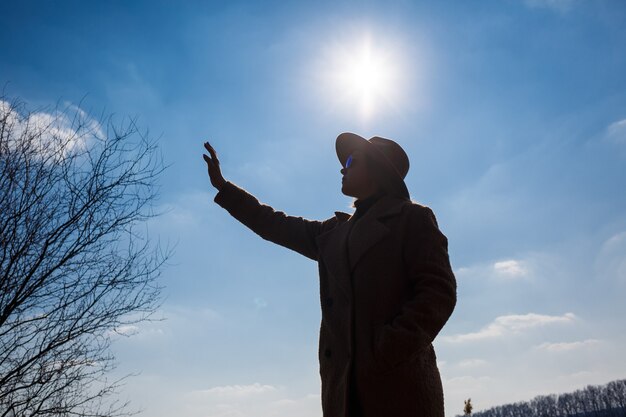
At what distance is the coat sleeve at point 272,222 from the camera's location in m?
2.91

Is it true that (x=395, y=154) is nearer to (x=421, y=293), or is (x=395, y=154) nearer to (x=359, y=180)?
(x=359, y=180)

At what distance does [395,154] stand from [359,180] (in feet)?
0.94

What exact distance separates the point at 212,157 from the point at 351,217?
110cm

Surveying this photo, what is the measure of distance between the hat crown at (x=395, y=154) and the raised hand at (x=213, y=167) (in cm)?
109

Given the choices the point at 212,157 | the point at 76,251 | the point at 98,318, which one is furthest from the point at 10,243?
the point at 212,157

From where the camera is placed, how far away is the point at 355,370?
206cm

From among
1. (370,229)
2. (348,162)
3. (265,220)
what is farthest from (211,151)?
(370,229)

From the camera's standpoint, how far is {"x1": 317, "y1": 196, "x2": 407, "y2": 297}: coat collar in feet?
7.62

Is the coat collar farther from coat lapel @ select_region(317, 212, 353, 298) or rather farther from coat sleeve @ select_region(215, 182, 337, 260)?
coat sleeve @ select_region(215, 182, 337, 260)

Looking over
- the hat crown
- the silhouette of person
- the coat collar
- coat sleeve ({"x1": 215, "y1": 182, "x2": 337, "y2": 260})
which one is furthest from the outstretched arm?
the hat crown

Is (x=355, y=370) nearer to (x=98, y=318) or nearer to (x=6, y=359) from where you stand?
(x=98, y=318)

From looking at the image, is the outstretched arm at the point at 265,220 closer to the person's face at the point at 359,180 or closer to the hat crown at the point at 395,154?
the person's face at the point at 359,180

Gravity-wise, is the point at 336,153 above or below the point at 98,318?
above

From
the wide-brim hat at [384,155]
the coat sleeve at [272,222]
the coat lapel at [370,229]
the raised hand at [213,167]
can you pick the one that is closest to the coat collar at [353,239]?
the coat lapel at [370,229]
